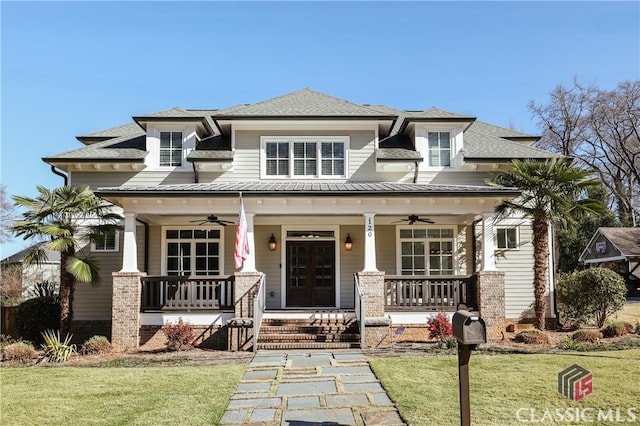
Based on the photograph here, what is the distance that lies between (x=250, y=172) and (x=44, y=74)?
19.6 ft

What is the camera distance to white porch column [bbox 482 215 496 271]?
13391 millimetres

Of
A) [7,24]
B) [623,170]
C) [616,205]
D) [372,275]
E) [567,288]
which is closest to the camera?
[7,24]

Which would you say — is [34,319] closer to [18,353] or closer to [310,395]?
[18,353]

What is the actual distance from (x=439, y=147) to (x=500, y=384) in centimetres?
934

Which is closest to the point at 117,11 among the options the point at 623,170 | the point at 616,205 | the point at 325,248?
the point at 325,248

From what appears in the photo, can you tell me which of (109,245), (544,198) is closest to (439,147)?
(544,198)

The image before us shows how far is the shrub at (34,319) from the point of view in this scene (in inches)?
556

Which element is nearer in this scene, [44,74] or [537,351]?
[537,351]

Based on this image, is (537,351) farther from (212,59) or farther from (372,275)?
(212,59)

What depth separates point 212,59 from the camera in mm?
13648

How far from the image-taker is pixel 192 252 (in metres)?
15.8

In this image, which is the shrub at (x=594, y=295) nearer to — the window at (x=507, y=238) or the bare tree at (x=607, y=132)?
the window at (x=507, y=238)

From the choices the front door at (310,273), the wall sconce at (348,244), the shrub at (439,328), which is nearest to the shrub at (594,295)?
the shrub at (439,328)

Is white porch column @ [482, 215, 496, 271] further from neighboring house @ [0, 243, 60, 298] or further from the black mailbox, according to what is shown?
neighboring house @ [0, 243, 60, 298]
